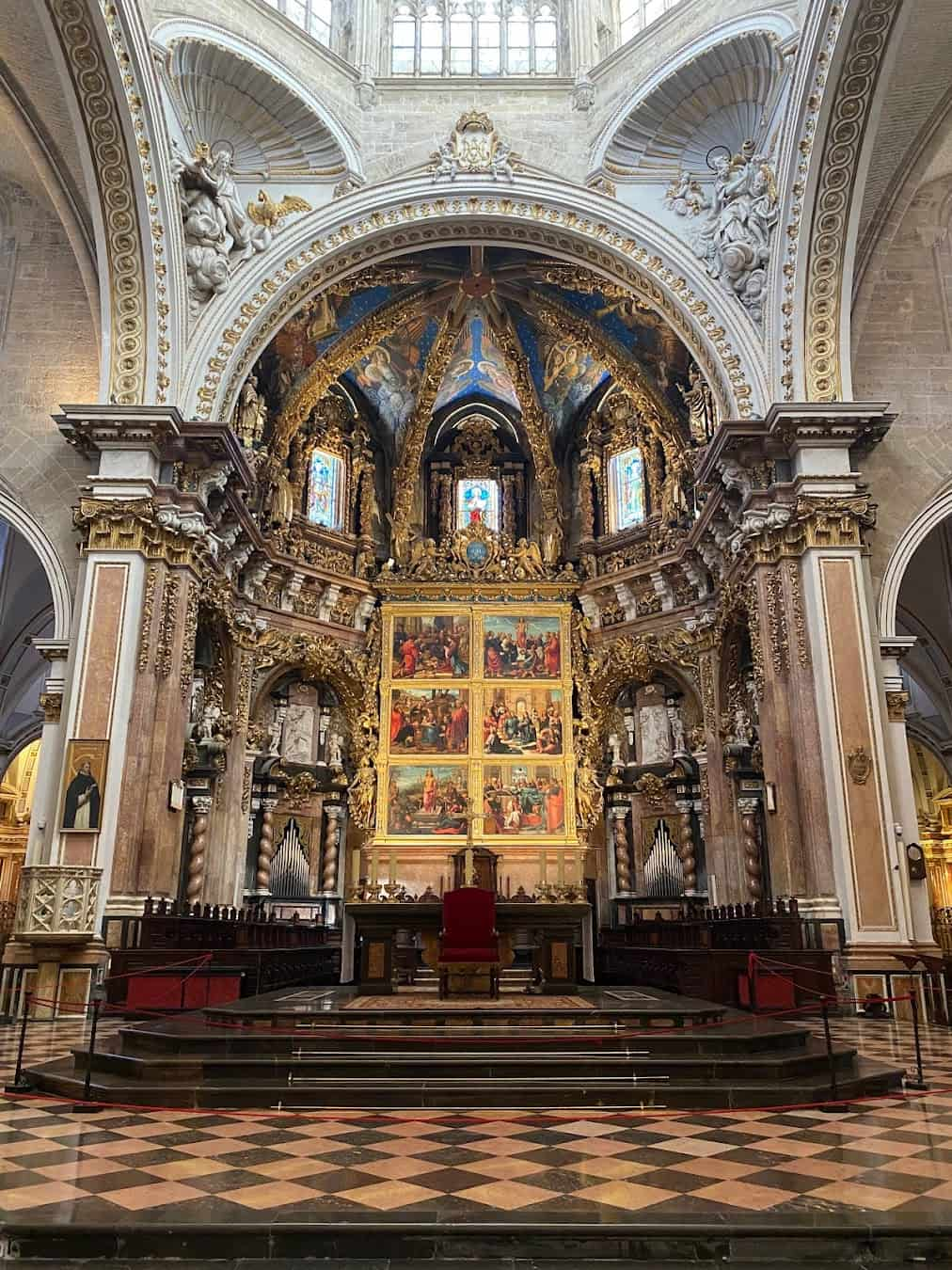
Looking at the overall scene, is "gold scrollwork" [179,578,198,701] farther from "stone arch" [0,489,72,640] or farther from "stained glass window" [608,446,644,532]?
"stained glass window" [608,446,644,532]

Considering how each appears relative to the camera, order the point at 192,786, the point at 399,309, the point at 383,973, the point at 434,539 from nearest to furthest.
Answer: the point at 383,973
the point at 192,786
the point at 399,309
the point at 434,539

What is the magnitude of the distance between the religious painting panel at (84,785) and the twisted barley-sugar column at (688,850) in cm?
1162

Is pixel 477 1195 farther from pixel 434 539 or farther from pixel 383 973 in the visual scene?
pixel 434 539

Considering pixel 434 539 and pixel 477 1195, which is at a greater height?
pixel 434 539

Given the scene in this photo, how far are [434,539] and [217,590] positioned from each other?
8.22 metres

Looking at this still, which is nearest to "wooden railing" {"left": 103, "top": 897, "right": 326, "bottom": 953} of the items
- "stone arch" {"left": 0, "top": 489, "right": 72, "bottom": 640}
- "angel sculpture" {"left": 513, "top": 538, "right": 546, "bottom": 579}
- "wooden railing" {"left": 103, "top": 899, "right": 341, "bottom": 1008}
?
"wooden railing" {"left": 103, "top": 899, "right": 341, "bottom": 1008}

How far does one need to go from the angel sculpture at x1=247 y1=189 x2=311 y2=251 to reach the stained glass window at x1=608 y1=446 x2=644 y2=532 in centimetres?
938

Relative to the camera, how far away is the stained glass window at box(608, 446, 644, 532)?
23328 millimetres

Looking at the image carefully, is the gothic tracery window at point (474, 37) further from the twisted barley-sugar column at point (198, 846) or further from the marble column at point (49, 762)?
the twisted barley-sugar column at point (198, 846)

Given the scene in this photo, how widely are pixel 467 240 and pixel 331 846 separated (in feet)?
40.9

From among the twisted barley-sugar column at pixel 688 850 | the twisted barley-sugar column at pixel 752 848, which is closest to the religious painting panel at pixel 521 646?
the twisted barley-sugar column at pixel 688 850

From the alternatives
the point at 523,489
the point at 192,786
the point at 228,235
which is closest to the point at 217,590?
the point at 192,786

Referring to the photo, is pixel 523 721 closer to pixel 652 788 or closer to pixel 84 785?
pixel 652 788

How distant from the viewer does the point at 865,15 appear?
13.9m
